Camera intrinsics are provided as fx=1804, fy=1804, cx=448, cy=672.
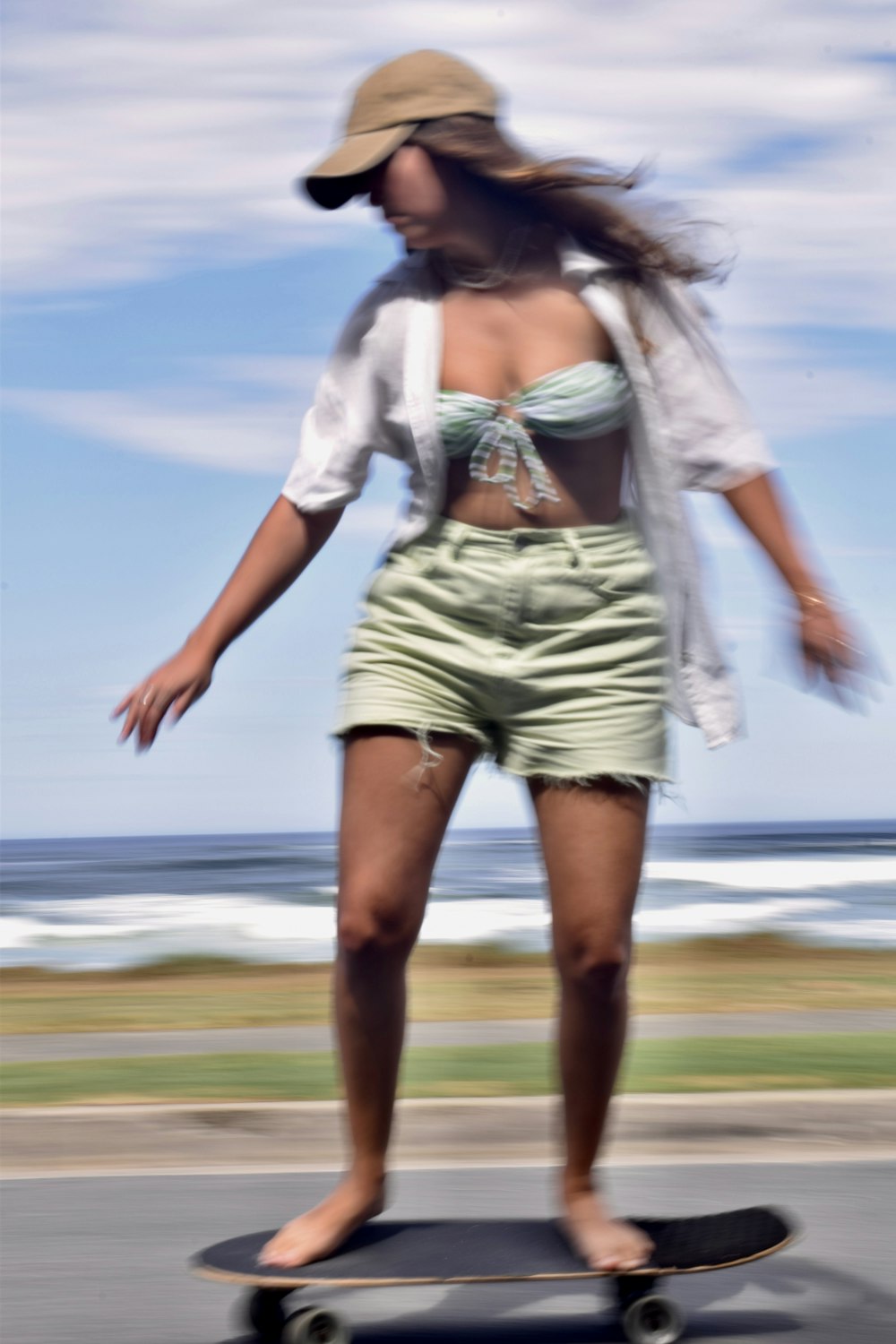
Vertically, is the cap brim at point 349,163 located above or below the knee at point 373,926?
above

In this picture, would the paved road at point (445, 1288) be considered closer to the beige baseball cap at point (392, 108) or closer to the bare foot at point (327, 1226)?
the bare foot at point (327, 1226)

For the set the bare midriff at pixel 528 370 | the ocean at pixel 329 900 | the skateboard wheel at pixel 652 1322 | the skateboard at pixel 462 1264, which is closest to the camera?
the skateboard at pixel 462 1264

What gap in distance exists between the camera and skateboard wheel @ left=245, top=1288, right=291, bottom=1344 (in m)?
2.80

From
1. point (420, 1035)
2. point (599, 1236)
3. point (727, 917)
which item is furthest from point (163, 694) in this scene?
point (727, 917)

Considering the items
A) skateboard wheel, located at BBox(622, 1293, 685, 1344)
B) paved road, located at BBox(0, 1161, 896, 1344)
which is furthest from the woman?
paved road, located at BBox(0, 1161, 896, 1344)

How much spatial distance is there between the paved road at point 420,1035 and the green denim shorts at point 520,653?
11.6 feet

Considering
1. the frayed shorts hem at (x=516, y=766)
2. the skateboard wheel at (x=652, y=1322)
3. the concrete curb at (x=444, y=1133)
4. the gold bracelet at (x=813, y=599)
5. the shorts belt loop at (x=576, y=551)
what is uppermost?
the shorts belt loop at (x=576, y=551)

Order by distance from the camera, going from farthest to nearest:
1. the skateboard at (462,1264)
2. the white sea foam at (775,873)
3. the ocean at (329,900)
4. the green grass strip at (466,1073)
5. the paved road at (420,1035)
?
the white sea foam at (775,873) < the ocean at (329,900) < the paved road at (420,1035) < the green grass strip at (466,1073) < the skateboard at (462,1264)

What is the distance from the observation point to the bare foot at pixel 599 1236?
2.74m

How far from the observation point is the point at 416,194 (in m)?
2.90

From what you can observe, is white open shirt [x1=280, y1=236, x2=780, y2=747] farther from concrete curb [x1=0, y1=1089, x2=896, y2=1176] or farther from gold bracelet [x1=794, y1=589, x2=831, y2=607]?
concrete curb [x1=0, y1=1089, x2=896, y2=1176]

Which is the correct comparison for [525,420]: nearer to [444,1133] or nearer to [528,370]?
[528,370]

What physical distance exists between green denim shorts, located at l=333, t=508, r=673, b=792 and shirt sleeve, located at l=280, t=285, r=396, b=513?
164 mm

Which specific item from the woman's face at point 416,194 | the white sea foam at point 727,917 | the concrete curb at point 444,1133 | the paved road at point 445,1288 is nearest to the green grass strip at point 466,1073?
the concrete curb at point 444,1133
